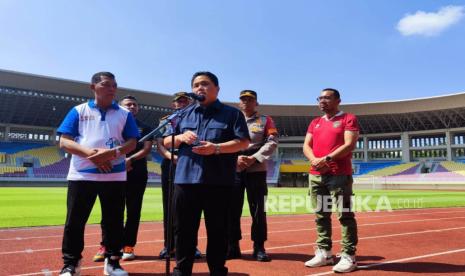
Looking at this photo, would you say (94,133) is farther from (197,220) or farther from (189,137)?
(197,220)

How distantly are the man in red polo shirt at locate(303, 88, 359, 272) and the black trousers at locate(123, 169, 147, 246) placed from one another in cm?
243

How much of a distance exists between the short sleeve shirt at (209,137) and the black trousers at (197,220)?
0.30ft

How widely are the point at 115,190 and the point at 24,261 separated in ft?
6.78

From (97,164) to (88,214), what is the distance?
58 centimetres

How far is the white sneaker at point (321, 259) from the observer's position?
484cm

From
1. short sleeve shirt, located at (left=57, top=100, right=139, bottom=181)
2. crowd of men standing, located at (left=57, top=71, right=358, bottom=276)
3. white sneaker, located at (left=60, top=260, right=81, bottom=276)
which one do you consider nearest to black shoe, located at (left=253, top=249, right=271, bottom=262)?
crowd of men standing, located at (left=57, top=71, right=358, bottom=276)

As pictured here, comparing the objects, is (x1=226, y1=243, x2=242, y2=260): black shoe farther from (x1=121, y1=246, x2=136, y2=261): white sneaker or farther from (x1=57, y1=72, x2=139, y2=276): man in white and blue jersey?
(x1=57, y1=72, x2=139, y2=276): man in white and blue jersey

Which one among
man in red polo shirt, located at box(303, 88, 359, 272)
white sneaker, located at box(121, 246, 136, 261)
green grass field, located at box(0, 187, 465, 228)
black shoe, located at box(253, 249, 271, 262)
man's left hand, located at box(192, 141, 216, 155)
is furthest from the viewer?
green grass field, located at box(0, 187, 465, 228)

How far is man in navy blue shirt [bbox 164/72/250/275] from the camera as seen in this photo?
11.1ft

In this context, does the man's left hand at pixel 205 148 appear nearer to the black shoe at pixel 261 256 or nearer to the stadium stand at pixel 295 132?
the black shoe at pixel 261 256

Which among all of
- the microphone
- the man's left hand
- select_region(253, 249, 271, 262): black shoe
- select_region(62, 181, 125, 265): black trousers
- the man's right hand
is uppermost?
the microphone

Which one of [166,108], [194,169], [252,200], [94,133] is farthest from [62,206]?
[166,108]

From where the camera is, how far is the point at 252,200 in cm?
549

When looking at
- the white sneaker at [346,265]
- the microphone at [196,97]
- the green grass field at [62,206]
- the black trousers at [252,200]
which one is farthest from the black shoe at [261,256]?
the green grass field at [62,206]
